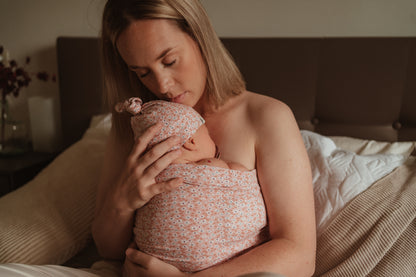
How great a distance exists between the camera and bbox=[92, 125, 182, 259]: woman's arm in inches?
32.9

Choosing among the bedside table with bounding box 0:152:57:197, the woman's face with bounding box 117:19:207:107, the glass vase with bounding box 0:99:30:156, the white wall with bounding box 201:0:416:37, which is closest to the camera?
the woman's face with bounding box 117:19:207:107

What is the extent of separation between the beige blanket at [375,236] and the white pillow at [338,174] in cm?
3

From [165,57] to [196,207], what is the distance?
0.46 m

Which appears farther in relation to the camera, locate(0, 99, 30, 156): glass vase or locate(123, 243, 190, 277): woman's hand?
locate(0, 99, 30, 156): glass vase

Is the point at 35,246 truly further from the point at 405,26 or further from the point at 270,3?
the point at 405,26

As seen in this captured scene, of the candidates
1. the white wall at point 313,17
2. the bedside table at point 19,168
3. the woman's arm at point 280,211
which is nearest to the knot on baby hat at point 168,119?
the woman's arm at point 280,211

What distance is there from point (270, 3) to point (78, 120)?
4.87 ft

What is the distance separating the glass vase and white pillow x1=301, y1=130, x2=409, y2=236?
1962mm

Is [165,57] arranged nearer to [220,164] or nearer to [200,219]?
[220,164]

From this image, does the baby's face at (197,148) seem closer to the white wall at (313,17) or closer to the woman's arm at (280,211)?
the woman's arm at (280,211)

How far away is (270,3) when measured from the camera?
1.80 meters

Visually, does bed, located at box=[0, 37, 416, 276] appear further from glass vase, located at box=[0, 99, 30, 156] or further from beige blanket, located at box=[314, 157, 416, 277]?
glass vase, located at box=[0, 99, 30, 156]

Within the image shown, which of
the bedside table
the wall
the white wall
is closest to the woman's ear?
the wall

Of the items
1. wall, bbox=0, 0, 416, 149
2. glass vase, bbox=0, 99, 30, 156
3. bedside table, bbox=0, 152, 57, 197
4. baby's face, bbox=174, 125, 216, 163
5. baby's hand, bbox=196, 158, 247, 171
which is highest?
wall, bbox=0, 0, 416, 149
